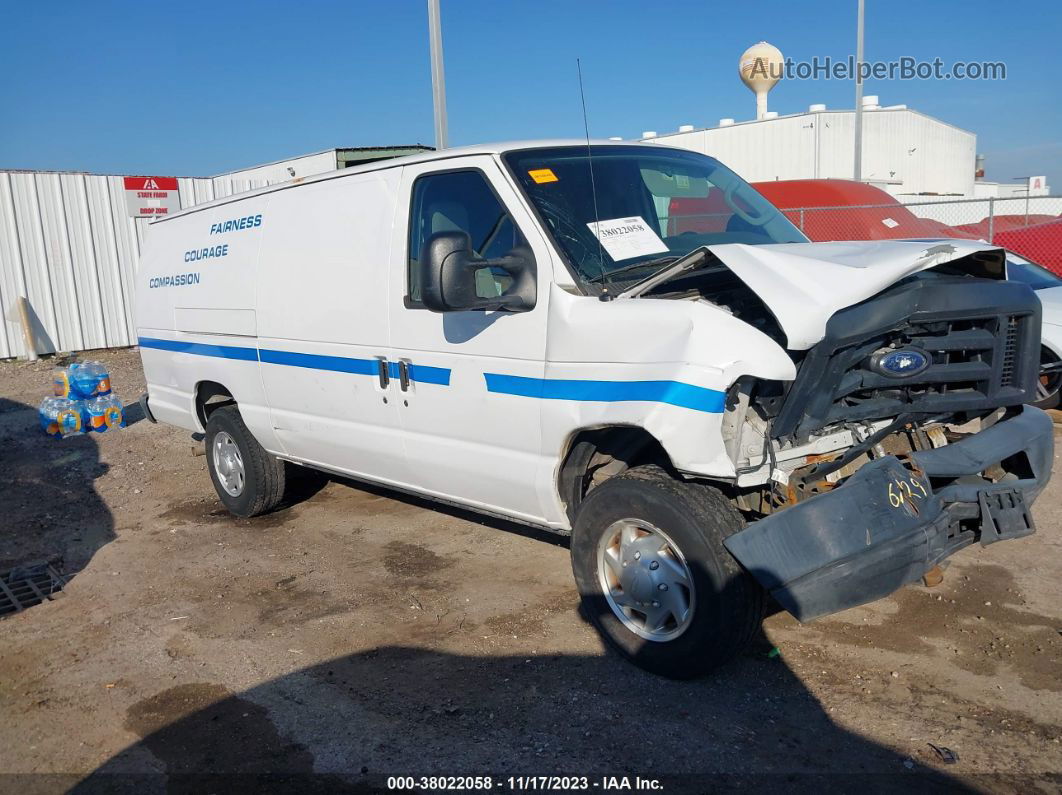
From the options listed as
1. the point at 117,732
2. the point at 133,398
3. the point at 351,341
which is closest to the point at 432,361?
the point at 351,341

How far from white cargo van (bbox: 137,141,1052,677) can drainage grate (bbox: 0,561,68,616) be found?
193 cm

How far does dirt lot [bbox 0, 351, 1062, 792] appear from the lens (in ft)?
11.1

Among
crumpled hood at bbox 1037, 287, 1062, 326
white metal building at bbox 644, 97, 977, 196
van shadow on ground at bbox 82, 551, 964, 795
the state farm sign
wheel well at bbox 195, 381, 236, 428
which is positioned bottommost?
van shadow on ground at bbox 82, 551, 964, 795

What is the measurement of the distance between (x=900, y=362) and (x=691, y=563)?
1151 millimetres

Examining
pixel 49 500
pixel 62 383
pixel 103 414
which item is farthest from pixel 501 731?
pixel 62 383

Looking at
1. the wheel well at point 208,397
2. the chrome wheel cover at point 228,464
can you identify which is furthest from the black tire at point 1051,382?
the wheel well at point 208,397

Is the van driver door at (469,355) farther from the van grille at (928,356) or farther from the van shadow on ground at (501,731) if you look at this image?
the van grille at (928,356)

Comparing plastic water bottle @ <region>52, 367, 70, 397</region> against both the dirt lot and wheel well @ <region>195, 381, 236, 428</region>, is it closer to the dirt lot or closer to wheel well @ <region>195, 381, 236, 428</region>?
wheel well @ <region>195, 381, 236, 428</region>

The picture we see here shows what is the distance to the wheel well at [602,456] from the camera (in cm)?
407

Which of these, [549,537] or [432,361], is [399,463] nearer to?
[432,361]

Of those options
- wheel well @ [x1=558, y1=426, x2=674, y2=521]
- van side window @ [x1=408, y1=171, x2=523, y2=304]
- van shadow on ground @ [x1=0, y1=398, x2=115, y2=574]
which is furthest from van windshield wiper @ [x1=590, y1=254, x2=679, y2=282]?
van shadow on ground @ [x1=0, y1=398, x2=115, y2=574]

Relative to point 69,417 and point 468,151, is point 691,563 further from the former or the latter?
point 69,417

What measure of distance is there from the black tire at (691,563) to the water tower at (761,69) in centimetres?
3100

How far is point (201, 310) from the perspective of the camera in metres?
6.52
